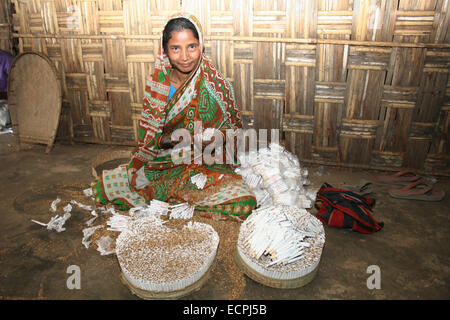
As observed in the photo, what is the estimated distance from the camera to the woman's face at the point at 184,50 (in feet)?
8.37

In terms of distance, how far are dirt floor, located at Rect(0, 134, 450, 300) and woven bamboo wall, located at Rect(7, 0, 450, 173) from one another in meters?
0.63

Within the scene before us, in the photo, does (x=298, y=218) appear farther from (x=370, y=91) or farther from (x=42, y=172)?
(x=42, y=172)

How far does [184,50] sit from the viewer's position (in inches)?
101

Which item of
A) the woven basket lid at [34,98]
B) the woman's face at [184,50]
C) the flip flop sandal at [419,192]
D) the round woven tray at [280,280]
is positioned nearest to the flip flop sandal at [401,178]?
the flip flop sandal at [419,192]

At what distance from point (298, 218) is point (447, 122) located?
224 cm

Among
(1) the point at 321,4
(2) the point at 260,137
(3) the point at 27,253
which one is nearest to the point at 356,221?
(2) the point at 260,137

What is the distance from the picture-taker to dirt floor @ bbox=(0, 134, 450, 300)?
194 cm

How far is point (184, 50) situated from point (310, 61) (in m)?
1.48

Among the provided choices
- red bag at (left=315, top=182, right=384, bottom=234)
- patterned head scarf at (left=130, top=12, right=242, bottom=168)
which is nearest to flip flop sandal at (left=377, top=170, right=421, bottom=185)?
red bag at (left=315, top=182, right=384, bottom=234)

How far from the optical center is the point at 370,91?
3.33 meters

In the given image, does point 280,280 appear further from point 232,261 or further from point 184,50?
point 184,50

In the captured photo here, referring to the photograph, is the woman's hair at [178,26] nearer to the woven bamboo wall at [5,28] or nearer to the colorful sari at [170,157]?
the colorful sari at [170,157]

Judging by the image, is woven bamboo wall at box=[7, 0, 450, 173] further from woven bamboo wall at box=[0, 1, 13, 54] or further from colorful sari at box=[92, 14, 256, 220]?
colorful sari at box=[92, 14, 256, 220]
